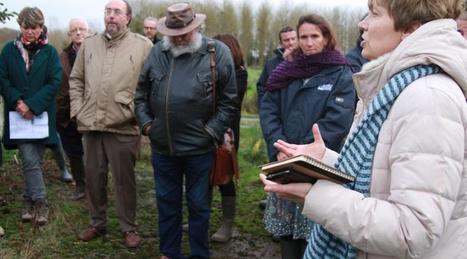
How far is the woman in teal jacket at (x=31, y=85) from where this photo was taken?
17.6 ft

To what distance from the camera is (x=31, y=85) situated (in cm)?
541

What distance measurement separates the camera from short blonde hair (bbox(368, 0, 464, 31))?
1.75 metres

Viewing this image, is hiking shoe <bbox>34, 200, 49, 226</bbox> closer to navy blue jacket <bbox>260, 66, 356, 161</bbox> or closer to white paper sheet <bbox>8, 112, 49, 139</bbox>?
white paper sheet <bbox>8, 112, 49, 139</bbox>

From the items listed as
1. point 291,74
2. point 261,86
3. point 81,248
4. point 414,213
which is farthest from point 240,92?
point 414,213

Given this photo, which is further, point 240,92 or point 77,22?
point 77,22

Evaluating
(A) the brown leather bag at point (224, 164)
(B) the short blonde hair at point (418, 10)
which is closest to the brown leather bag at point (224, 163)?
(A) the brown leather bag at point (224, 164)

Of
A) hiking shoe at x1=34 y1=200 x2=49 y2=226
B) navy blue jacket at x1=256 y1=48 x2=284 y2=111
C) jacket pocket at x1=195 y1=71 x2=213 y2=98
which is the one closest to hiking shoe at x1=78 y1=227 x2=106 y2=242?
hiking shoe at x1=34 y1=200 x2=49 y2=226

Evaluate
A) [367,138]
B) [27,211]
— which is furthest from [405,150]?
[27,211]

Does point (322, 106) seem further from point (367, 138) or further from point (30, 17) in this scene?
point (30, 17)

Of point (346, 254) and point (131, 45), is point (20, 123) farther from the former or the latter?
point (346, 254)

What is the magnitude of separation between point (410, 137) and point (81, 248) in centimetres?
401

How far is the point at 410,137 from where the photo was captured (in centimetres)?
161

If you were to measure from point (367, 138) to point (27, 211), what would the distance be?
4628mm

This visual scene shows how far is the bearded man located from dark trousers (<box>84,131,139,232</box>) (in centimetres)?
47
